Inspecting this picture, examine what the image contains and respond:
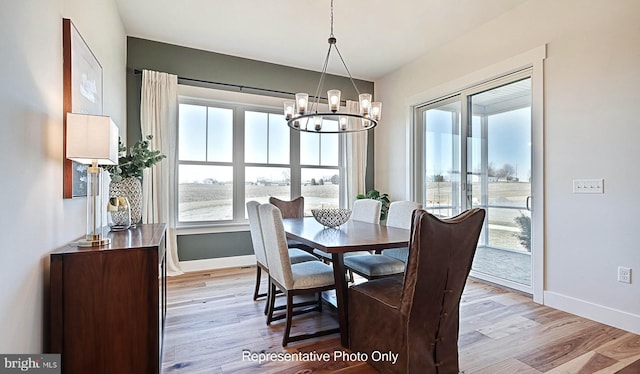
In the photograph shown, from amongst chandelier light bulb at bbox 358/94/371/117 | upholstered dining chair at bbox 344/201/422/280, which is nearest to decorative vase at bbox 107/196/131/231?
upholstered dining chair at bbox 344/201/422/280

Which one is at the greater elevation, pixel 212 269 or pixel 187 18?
pixel 187 18

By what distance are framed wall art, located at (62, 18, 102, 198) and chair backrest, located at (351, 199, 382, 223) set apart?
2.36m

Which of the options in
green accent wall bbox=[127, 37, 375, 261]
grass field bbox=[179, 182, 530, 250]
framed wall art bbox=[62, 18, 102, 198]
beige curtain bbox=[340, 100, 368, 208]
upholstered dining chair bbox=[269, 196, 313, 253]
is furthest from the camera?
beige curtain bbox=[340, 100, 368, 208]

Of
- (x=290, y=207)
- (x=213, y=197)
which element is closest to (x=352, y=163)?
(x=290, y=207)

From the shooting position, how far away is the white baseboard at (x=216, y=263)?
398 centimetres

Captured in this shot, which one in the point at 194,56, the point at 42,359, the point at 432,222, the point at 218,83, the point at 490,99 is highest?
the point at 194,56

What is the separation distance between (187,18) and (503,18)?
11.0 feet

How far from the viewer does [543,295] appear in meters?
2.87

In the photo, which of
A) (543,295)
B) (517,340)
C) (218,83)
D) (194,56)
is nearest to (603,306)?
(543,295)

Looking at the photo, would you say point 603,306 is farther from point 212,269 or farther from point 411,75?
point 212,269

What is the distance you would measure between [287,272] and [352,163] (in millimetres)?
3141

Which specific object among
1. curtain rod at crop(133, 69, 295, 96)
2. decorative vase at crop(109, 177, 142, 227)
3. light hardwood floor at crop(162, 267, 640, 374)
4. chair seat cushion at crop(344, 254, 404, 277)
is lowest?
light hardwood floor at crop(162, 267, 640, 374)

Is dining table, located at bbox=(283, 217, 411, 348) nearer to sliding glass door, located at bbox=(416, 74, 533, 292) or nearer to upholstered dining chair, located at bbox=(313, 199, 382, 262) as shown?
upholstered dining chair, located at bbox=(313, 199, 382, 262)

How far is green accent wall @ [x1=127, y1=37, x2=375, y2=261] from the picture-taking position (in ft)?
12.4
